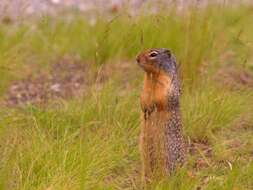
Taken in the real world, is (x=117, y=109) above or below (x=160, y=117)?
below

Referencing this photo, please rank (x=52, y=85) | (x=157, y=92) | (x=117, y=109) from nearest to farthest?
(x=157, y=92), (x=117, y=109), (x=52, y=85)

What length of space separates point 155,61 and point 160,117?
11.0 inches

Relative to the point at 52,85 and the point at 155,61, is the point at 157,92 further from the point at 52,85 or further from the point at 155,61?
the point at 52,85

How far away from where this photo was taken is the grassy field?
3.57 m

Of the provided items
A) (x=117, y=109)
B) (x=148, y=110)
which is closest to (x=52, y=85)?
(x=117, y=109)

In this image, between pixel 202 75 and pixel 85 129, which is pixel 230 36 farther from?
pixel 85 129

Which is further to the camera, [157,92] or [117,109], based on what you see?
[117,109]

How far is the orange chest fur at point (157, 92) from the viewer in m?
3.52

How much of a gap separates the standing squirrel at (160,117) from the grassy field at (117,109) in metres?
0.13

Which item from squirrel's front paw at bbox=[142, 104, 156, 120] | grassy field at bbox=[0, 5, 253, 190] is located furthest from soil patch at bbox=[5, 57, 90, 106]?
squirrel's front paw at bbox=[142, 104, 156, 120]

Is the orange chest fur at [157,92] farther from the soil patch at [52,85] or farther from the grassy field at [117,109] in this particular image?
the soil patch at [52,85]

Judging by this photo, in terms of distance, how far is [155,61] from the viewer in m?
3.55

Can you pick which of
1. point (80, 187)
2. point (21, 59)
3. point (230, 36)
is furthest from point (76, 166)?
point (230, 36)

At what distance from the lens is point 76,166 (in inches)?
142
